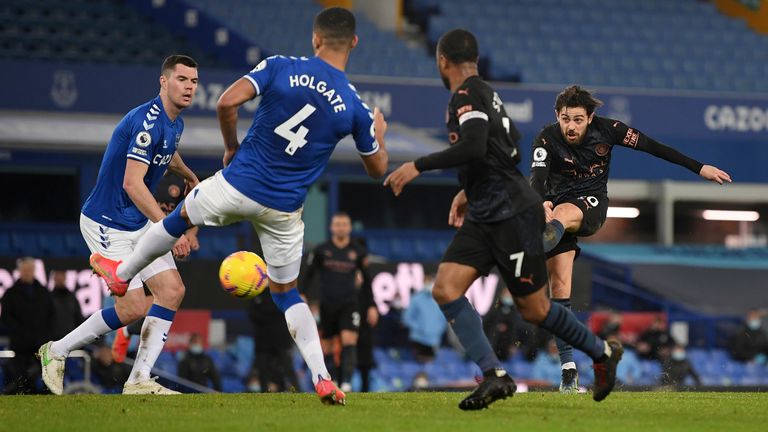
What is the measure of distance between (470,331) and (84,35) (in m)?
17.1

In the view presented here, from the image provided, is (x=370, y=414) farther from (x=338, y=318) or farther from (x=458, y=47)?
(x=338, y=318)

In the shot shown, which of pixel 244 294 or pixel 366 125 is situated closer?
pixel 366 125

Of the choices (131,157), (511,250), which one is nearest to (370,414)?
(511,250)

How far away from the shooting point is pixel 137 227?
9.51m

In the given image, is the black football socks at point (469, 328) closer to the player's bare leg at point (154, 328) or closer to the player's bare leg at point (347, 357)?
the player's bare leg at point (154, 328)

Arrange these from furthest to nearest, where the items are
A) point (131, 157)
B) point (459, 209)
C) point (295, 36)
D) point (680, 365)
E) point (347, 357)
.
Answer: point (295, 36)
point (680, 365)
point (347, 357)
point (131, 157)
point (459, 209)

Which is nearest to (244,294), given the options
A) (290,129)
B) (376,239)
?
(290,129)

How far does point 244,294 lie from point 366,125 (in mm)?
1880

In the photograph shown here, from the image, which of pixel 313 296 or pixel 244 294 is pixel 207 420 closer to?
pixel 244 294

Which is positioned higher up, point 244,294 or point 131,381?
point 244,294

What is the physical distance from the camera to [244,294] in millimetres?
9141

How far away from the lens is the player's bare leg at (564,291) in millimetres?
9938

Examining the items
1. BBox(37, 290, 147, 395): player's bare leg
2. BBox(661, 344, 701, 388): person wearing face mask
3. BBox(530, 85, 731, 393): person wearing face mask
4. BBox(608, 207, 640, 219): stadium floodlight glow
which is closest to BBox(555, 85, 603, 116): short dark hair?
BBox(530, 85, 731, 393): person wearing face mask

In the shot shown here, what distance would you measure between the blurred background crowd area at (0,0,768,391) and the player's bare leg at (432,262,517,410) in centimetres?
894
